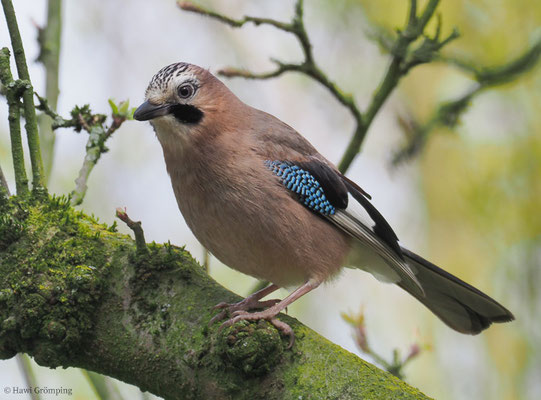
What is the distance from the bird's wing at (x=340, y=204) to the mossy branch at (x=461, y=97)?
135cm

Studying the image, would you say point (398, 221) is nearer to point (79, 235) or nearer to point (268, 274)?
point (268, 274)

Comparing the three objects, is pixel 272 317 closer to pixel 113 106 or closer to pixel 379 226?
pixel 379 226

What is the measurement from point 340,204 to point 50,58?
8.06 ft

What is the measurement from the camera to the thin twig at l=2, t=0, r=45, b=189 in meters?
3.94

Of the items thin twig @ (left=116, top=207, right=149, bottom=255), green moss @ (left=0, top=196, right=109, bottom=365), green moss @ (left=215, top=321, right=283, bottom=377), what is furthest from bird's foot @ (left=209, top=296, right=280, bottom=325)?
green moss @ (left=0, top=196, right=109, bottom=365)

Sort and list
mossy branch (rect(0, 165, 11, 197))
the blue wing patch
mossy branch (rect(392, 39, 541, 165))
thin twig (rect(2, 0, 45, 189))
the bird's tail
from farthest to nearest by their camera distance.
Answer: mossy branch (rect(392, 39, 541, 165)) → the bird's tail → the blue wing patch → thin twig (rect(2, 0, 45, 189)) → mossy branch (rect(0, 165, 11, 197))

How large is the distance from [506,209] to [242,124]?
6616 mm

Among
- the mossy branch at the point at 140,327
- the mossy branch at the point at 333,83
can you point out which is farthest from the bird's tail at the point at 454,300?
the mossy branch at the point at 140,327

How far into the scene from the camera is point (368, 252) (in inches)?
211

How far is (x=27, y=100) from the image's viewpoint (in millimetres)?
3934

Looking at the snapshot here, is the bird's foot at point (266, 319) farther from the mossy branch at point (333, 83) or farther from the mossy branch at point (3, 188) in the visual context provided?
the mossy branch at point (333, 83)

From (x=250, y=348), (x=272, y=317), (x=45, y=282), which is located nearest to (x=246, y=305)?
(x=272, y=317)

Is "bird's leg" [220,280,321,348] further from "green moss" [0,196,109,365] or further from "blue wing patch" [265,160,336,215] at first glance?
"green moss" [0,196,109,365]

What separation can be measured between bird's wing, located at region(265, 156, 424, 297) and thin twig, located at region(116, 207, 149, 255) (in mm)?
1284
